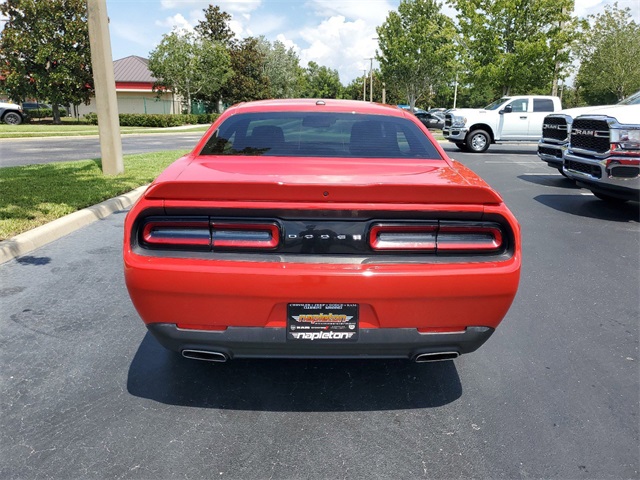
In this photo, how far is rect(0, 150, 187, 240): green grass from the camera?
635 centimetres

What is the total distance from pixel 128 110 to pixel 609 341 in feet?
182

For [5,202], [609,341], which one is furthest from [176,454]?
[5,202]

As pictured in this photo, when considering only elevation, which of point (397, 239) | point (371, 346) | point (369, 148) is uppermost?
point (369, 148)

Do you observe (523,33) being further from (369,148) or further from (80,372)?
(80,372)

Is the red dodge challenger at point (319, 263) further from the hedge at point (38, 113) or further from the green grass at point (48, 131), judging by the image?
the hedge at point (38, 113)

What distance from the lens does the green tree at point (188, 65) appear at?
40500 millimetres

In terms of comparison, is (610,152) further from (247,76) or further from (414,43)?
(247,76)

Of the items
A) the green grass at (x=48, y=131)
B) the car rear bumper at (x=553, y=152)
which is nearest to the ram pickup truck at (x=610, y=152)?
the car rear bumper at (x=553, y=152)

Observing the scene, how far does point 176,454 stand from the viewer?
2361mm

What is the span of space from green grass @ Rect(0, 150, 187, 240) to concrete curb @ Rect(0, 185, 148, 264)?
145 millimetres

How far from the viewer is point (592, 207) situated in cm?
872

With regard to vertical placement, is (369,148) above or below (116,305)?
above

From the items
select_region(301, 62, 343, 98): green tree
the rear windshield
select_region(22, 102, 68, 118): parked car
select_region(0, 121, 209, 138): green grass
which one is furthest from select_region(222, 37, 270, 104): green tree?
the rear windshield

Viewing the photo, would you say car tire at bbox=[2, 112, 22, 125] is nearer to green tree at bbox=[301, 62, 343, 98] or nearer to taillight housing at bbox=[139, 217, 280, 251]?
taillight housing at bbox=[139, 217, 280, 251]
